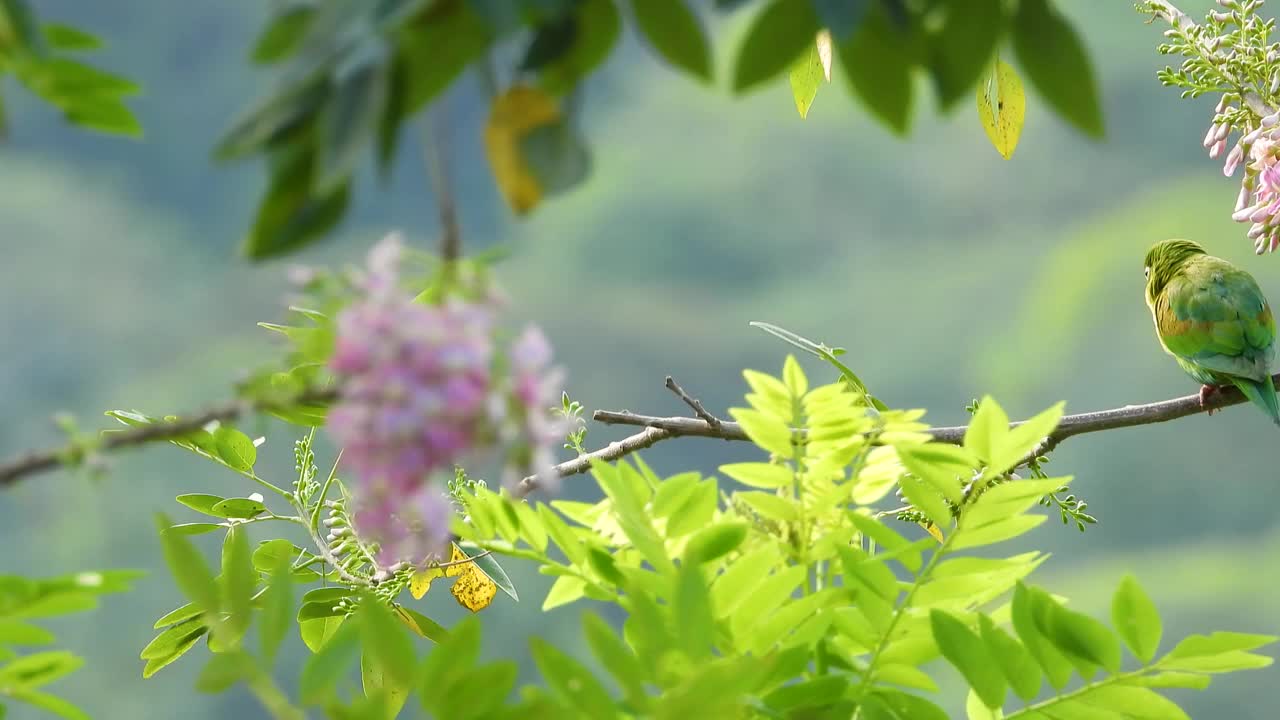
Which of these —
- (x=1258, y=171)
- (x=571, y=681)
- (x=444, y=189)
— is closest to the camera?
(x=444, y=189)

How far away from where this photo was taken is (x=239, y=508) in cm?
68

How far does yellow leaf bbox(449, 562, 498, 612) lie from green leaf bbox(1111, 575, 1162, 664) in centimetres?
44

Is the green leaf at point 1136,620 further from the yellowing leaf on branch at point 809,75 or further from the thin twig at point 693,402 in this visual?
the yellowing leaf on branch at point 809,75

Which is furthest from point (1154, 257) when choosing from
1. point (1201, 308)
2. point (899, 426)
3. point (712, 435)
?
point (899, 426)

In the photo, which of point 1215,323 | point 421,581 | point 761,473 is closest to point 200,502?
point 421,581

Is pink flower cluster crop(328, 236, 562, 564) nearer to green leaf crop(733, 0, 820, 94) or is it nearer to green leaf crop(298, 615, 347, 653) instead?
green leaf crop(733, 0, 820, 94)

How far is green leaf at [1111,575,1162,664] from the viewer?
1.37ft

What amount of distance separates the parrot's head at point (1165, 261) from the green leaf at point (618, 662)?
104cm

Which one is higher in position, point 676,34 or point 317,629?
point 676,34

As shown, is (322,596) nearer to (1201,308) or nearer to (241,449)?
(241,449)

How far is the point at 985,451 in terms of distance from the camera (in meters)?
0.43

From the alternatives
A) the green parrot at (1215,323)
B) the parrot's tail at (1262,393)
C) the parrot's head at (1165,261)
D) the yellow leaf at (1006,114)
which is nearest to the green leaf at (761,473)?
the yellow leaf at (1006,114)

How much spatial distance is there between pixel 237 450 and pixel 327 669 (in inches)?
13.9

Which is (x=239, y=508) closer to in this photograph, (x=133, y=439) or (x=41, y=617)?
(x=41, y=617)
